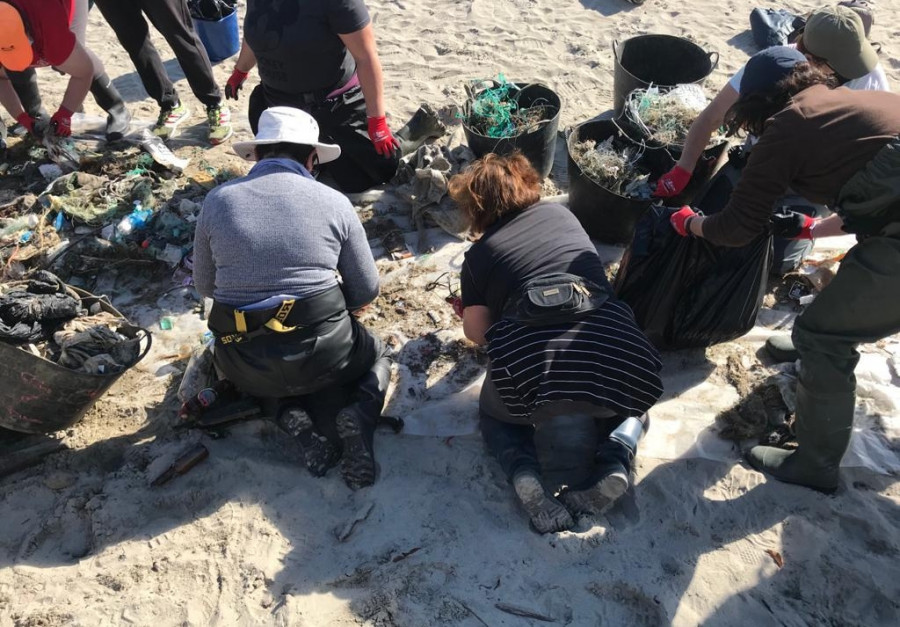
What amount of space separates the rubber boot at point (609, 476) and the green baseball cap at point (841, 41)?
2.08 m

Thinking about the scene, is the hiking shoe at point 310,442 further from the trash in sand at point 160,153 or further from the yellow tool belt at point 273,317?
the trash in sand at point 160,153

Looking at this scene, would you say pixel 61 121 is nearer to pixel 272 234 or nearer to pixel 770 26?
pixel 272 234

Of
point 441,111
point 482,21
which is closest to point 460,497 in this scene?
point 441,111

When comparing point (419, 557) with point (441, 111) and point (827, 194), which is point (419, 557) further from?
point (441, 111)

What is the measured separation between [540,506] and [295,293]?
1.33m

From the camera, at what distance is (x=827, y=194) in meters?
2.28

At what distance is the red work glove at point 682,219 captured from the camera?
110 inches

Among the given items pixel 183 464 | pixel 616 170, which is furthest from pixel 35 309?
pixel 616 170

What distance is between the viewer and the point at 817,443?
248 centimetres

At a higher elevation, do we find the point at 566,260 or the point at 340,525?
the point at 566,260

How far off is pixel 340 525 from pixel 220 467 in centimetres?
67

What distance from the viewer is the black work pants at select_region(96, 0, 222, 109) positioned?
14.8 ft

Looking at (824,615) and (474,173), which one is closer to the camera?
(824,615)

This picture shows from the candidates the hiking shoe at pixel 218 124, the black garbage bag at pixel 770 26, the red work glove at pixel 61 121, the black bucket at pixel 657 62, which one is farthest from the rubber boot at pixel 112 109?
the black garbage bag at pixel 770 26
